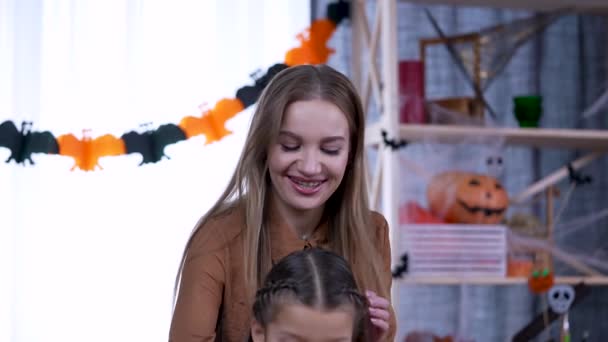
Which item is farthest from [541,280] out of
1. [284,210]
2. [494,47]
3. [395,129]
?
[284,210]

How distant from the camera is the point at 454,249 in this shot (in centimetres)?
256

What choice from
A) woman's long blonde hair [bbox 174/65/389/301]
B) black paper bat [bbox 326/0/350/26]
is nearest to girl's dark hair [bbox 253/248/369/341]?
woman's long blonde hair [bbox 174/65/389/301]

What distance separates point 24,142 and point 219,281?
1071 millimetres

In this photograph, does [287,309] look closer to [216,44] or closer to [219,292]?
[219,292]

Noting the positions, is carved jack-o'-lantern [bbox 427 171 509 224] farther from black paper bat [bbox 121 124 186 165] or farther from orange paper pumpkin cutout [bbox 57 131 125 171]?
orange paper pumpkin cutout [bbox 57 131 125 171]

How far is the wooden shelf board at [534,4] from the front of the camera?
2.75m

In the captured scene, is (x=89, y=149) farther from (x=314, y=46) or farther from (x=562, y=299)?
(x=562, y=299)

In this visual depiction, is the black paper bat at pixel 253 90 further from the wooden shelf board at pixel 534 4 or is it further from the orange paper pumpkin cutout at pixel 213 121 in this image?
the wooden shelf board at pixel 534 4

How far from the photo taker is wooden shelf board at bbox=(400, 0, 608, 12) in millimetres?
2750

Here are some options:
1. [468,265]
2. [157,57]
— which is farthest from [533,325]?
[157,57]

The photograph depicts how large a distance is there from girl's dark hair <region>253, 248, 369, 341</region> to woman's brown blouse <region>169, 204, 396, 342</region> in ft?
0.83

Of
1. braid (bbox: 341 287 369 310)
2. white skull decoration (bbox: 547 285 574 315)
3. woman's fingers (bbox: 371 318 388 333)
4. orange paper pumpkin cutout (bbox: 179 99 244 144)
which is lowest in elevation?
white skull decoration (bbox: 547 285 574 315)

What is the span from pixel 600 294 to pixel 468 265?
76 centimetres

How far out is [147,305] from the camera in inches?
106
